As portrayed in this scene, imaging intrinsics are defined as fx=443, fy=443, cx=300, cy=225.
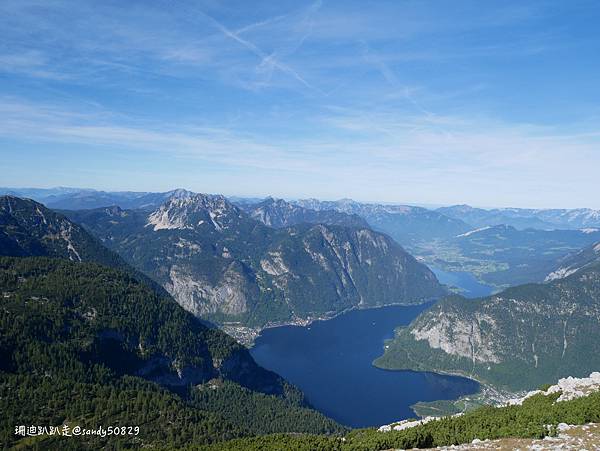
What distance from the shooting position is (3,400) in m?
154

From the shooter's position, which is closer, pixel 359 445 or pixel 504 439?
pixel 504 439

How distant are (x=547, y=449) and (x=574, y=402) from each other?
25.4 meters

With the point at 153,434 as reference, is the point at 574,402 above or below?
above

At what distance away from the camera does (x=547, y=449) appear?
4838cm

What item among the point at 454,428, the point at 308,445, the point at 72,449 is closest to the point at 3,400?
the point at 72,449

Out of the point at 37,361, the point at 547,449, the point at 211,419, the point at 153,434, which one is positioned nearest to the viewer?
the point at 547,449

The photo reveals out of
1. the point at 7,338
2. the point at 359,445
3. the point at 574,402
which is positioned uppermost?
the point at 574,402

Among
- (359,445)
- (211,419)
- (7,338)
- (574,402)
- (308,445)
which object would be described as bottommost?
(211,419)

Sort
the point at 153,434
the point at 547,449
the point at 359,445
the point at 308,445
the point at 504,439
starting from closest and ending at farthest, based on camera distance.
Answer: the point at 547,449 → the point at 504,439 → the point at 359,445 → the point at 308,445 → the point at 153,434

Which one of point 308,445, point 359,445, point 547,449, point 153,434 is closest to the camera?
point 547,449

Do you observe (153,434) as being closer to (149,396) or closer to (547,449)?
(149,396)

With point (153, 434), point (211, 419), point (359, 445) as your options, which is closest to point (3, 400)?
point (153, 434)

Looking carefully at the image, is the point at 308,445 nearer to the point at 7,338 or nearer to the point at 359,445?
the point at 359,445

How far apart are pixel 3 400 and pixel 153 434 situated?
180 ft
